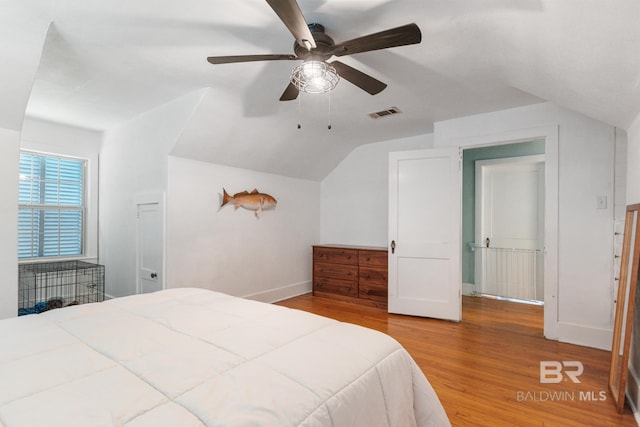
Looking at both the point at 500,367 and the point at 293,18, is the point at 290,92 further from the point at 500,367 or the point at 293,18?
the point at 500,367

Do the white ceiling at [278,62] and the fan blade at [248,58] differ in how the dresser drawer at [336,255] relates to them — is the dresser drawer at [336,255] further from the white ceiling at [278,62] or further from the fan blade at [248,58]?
the fan blade at [248,58]

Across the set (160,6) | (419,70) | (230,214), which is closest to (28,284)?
(230,214)

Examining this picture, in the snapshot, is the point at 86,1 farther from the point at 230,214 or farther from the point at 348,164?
the point at 348,164

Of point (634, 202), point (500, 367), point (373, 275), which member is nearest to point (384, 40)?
point (634, 202)

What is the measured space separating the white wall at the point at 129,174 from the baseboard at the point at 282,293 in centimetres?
157

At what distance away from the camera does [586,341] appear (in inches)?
116

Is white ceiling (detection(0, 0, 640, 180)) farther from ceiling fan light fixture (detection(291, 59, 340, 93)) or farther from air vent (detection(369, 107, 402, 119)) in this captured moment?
ceiling fan light fixture (detection(291, 59, 340, 93))

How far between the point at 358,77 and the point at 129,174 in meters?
3.28

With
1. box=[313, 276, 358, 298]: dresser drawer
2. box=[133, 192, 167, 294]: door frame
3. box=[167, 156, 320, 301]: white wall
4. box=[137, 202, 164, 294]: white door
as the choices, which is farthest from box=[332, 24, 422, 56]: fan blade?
box=[313, 276, 358, 298]: dresser drawer

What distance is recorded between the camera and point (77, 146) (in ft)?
13.8

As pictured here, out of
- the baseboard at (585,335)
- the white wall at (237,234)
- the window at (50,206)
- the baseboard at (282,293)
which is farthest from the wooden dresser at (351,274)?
the window at (50,206)

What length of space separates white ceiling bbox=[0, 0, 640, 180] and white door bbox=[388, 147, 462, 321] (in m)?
0.64

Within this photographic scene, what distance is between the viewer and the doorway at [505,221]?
4.50 m

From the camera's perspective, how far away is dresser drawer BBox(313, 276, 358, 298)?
4453 mm
